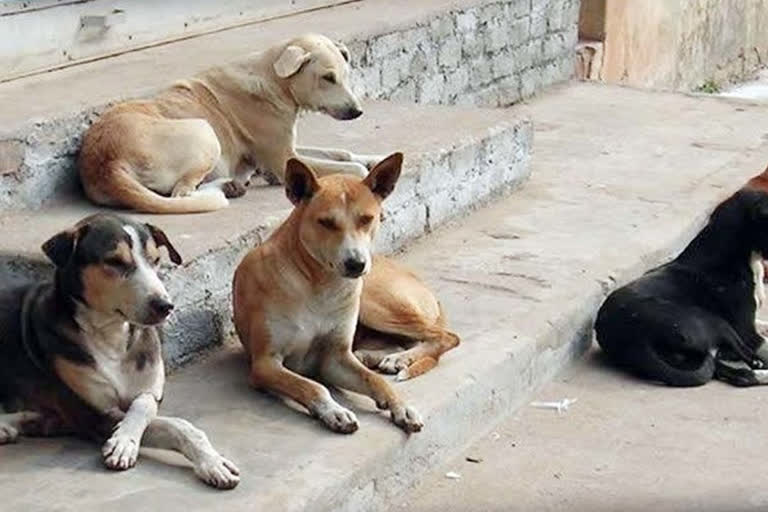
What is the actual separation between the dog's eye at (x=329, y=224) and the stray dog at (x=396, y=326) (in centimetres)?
67

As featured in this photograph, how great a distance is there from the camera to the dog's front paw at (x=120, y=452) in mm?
4242

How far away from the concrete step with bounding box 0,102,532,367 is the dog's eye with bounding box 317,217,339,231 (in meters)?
0.62

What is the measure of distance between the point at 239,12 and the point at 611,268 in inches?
120

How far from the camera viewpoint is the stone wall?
8.57m

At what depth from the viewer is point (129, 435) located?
4.30 meters

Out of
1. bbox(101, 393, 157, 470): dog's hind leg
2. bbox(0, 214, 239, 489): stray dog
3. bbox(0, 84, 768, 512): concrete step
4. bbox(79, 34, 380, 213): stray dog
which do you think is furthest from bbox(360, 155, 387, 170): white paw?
bbox(101, 393, 157, 470): dog's hind leg

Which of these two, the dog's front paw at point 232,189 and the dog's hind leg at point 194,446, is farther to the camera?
the dog's front paw at point 232,189

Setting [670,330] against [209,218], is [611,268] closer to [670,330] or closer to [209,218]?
[670,330]

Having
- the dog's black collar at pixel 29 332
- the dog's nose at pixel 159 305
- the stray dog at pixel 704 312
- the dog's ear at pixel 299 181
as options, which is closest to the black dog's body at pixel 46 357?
the dog's black collar at pixel 29 332

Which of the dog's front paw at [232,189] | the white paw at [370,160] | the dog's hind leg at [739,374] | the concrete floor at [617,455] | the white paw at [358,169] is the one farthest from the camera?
the white paw at [370,160]

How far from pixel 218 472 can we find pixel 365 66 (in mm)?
4439

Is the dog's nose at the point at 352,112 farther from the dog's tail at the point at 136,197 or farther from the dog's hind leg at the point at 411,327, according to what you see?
the dog's hind leg at the point at 411,327

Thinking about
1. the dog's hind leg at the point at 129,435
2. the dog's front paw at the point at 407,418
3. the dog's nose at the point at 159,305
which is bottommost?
the dog's front paw at the point at 407,418

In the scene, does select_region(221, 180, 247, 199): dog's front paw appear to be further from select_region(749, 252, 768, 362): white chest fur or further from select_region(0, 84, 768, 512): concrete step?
select_region(749, 252, 768, 362): white chest fur
